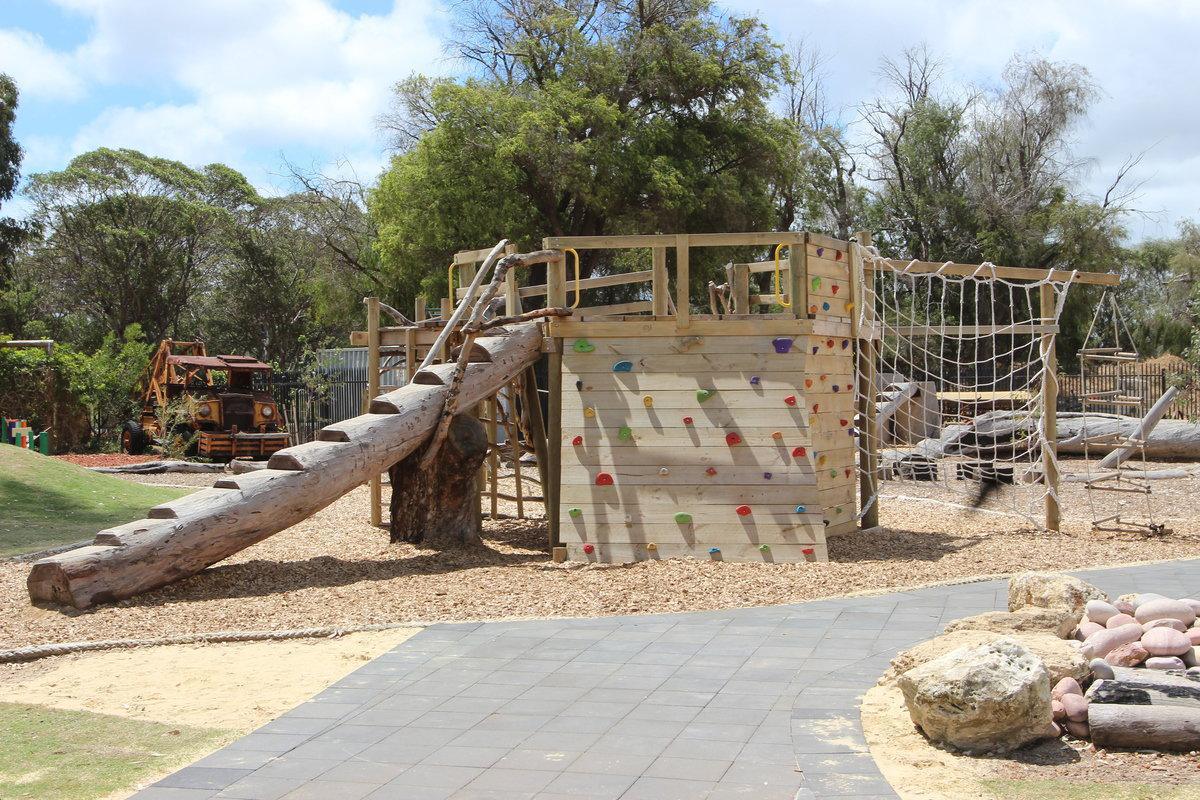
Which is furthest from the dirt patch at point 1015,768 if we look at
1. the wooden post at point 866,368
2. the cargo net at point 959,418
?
the wooden post at point 866,368

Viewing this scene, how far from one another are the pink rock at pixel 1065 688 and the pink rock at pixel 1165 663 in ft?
2.23

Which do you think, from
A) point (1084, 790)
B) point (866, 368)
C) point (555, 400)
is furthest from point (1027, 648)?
point (866, 368)

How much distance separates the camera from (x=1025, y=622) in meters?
5.88

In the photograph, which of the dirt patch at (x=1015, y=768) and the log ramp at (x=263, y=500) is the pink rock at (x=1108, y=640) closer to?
the dirt patch at (x=1015, y=768)

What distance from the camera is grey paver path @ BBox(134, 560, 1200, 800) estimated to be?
13.9 feet

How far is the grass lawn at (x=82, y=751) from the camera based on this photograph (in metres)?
4.38

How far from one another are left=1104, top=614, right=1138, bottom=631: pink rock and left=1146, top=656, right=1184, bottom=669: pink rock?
1.83 feet

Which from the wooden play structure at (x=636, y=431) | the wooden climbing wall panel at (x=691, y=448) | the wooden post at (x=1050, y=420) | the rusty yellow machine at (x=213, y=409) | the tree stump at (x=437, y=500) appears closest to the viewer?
the wooden play structure at (x=636, y=431)

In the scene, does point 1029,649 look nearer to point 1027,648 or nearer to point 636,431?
point 1027,648

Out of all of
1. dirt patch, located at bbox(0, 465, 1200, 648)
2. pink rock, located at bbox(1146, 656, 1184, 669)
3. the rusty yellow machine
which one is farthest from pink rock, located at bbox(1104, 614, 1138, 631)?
the rusty yellow machine

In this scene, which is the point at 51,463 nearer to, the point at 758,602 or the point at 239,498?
the point at 239,498

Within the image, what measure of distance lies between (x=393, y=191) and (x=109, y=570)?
2037 centimetres

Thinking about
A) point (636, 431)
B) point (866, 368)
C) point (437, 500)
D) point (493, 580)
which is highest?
point (866, 368)

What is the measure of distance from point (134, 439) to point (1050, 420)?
19.3 m
